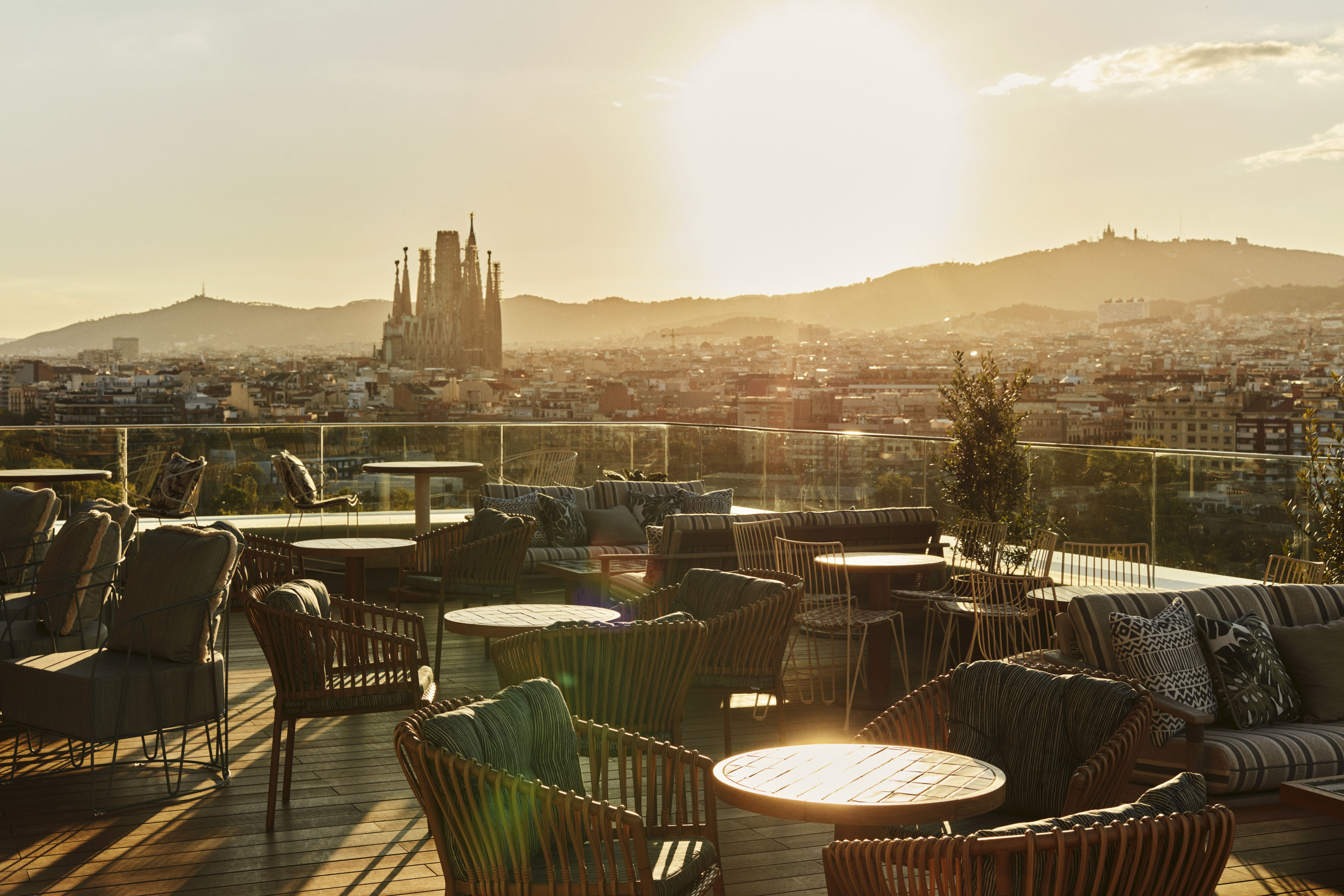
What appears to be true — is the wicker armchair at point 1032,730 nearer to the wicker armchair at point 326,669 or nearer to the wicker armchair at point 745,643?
the wicker armchair at point 745,643

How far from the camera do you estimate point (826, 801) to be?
8.16ft

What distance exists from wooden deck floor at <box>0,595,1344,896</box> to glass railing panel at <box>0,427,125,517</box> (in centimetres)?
617

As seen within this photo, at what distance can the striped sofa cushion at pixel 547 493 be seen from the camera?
9227 mm

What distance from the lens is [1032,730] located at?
10.0 ft

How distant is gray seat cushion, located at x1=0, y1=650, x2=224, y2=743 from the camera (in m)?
4.04

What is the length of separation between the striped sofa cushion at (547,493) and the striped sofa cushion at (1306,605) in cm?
568

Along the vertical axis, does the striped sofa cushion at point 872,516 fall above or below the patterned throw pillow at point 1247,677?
above

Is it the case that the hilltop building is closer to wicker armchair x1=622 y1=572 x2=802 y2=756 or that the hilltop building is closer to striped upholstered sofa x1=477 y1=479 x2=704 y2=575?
striped upholstered sofa x1=477 y1=479 x2=704 y2=575

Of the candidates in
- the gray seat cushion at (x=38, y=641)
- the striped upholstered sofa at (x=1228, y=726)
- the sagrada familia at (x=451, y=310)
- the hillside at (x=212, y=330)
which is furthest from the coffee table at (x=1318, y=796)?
the sagrada familia at (x=451, y=310)

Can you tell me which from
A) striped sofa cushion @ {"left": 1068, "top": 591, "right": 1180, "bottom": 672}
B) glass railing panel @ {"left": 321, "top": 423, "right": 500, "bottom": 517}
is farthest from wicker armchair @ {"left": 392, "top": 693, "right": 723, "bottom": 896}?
glass railing panel @ {"left": 321, "top": 423, "right": 500, "bottom": 517}

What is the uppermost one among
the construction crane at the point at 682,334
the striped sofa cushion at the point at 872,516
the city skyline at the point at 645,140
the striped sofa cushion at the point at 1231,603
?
the city skyline at the point at 645,140

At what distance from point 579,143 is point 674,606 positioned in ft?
85.6

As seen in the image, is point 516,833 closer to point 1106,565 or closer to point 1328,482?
point 1328,482

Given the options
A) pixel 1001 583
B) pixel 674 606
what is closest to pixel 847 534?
pixel 1001 583
